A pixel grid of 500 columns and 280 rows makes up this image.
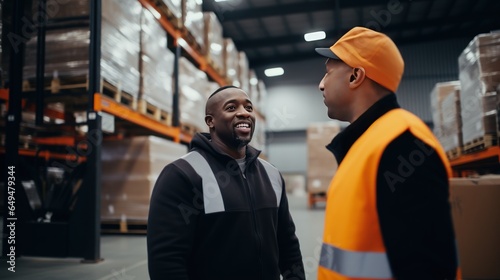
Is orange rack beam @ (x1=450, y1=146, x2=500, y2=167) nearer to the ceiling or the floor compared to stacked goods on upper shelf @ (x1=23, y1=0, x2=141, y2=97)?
nearer to the floor

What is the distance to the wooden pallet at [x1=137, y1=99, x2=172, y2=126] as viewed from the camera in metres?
5.16

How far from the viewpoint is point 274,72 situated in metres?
18.3

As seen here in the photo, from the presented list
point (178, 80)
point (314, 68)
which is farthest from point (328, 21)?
point (178, 80)

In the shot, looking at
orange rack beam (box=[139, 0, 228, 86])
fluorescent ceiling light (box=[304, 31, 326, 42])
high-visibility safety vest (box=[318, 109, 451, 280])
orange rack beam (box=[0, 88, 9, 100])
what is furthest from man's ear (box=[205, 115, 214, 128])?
fluorescent ceiling light (box=[304, 31, 326, 42])

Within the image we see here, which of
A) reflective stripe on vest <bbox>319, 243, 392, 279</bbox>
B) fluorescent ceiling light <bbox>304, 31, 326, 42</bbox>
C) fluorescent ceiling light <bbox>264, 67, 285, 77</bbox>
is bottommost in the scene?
reflective stripe on vest <bbox>319, 243, 392, 279</bbox>

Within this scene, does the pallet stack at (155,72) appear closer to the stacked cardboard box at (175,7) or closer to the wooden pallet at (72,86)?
the stacked cardboard box at (175,7)

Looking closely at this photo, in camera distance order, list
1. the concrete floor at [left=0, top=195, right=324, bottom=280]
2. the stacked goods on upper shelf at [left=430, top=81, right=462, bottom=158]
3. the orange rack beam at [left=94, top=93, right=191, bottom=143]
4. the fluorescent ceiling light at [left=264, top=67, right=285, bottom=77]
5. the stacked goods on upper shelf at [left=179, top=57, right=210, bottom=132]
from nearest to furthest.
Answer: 1. the concrete floor at [left=0, top=195, right=324, bottom=280]
2. the orange rack beam at [left=94, top=93, right=191, bottom=143]
3. the stacked goods on upper shelf at [left=179, top=57, right=210, bottom=132]
4. the stacked goods on upper shelf at [left=430, top=81, right=462, bottom=158]
5. the fluorescent ceiling light at [left=264, top=67, right=285, bottom=77]

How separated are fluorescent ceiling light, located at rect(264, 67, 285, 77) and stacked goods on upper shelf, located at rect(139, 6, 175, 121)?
12.4m

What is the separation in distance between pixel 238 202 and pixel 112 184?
4.09 metres

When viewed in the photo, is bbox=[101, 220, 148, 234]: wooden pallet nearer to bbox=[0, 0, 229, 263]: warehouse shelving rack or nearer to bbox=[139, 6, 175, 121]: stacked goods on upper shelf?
bbox=[0, 0, 229, 263]: warehouse shelving rack

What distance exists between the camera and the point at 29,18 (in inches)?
177

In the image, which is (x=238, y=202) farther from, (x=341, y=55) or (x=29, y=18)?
(x=29, y=18)

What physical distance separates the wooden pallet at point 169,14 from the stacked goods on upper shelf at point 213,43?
1.30 m

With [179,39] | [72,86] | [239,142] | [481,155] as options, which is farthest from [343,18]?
[239,142]
